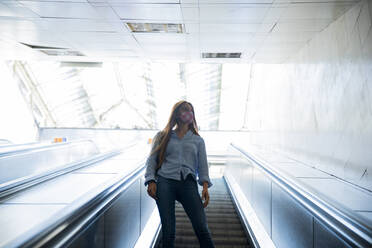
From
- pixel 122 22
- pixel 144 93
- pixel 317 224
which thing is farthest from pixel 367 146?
pixel 144 93

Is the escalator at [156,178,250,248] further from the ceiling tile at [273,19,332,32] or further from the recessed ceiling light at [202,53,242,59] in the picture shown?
the recessed ceiling light at [202,53,242,59]

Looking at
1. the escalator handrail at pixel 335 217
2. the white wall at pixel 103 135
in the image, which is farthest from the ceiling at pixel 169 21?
the white wall at pixel 103 135

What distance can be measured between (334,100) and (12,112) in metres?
11.2

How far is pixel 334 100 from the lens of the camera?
4.34 metres

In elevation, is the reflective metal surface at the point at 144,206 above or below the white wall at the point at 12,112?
below

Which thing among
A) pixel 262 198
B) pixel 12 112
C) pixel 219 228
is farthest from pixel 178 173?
pixel 12 112

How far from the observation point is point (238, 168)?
6008 millimetres

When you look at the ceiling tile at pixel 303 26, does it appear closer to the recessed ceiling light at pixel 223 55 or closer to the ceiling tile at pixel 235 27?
the ceiling tile at pixel 235 27

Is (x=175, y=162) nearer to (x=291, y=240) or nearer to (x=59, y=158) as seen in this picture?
(x=291, y=240)

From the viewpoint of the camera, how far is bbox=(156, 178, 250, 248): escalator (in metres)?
3.84

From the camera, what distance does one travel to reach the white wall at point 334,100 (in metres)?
3.57

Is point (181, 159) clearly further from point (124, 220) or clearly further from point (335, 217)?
point (335, 217)

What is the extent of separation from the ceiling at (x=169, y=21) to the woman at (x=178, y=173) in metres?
2.09

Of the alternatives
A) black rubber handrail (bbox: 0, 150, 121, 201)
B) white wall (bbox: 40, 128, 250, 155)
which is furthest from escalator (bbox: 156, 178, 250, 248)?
white wall (bbox: 40, 128, 250, 155)
